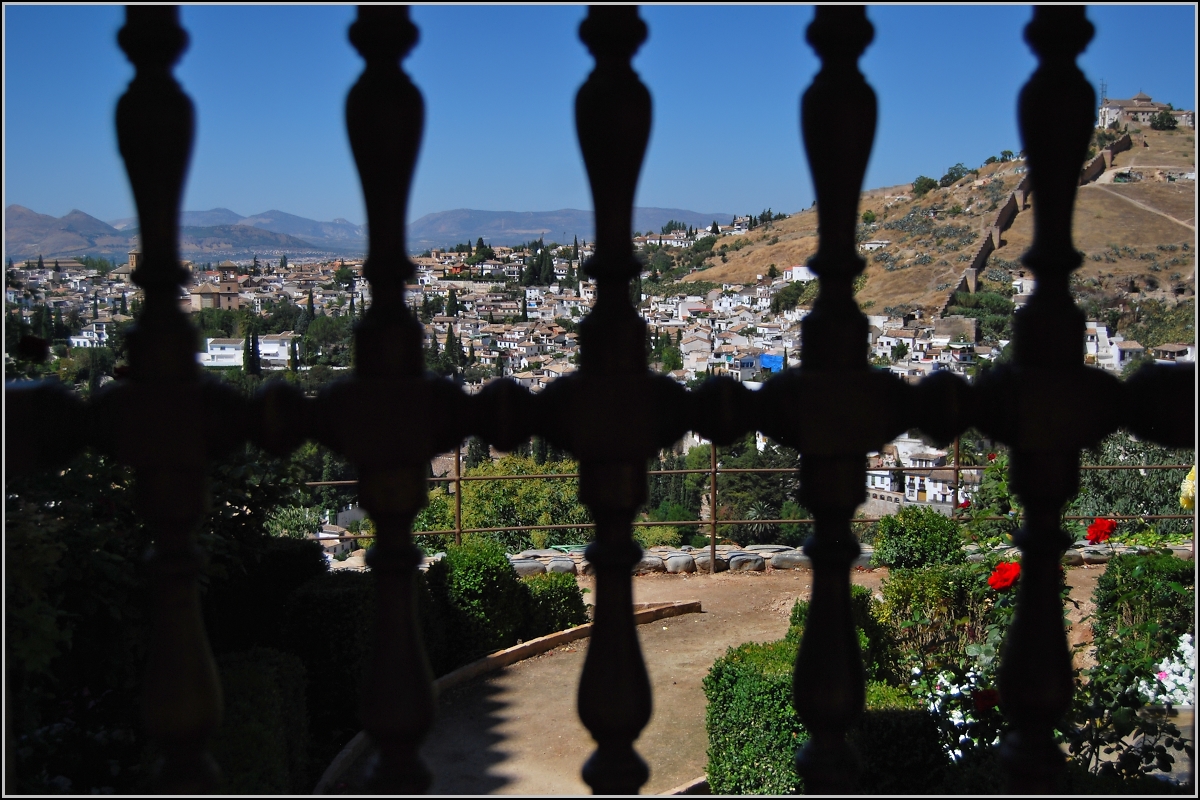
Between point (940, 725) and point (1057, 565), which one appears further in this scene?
point (940, 725)

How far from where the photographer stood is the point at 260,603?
20.0 ft

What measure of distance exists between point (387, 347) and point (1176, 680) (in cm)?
359

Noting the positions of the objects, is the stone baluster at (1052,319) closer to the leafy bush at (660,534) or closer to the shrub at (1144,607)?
the shrub at (1144,607)

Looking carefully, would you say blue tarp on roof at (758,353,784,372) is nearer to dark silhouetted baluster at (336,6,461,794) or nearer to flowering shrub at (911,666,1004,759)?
dark silhouetted baluster at (336,6,461,794)

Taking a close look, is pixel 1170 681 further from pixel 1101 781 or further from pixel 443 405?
pixel 443 405

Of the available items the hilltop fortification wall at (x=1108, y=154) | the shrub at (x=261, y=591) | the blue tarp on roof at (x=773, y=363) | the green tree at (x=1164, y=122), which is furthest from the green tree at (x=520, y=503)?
the green tree at (x=1164, y=122)

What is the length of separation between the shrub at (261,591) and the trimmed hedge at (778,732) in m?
2.58

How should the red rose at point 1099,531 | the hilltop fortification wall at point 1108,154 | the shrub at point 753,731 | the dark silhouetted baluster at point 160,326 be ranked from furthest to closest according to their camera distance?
the hilltop fortification wall at point 1108,154, the red rose at point 1099,531, the shrub at point 753,731, the dark silhouetted baluster at point 160,326

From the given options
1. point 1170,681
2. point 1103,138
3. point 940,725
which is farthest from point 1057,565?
point 1103,138

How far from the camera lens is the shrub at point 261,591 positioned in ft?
18.0

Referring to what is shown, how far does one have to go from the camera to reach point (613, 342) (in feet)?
2.95

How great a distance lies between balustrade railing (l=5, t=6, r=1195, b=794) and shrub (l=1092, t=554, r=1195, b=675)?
3.07 metres

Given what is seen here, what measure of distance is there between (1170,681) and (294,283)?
23248mm

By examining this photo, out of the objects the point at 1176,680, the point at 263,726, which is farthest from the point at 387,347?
the point at 1176,680
